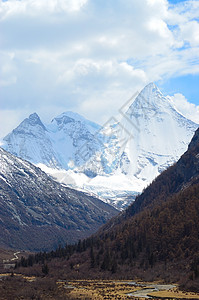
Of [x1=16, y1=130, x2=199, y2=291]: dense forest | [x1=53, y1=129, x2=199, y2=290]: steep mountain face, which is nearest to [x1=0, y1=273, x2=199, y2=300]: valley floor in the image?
[x1=16, y1=130, x2=199, y2=291]: dense forest

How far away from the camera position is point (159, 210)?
193000mm

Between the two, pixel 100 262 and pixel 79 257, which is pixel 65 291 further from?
pixel 79 257

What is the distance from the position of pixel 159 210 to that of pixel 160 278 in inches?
2828

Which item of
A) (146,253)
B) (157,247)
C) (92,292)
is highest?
(157,247)

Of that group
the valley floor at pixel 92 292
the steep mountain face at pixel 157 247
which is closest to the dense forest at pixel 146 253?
the steep mountain face at pixel 157 247

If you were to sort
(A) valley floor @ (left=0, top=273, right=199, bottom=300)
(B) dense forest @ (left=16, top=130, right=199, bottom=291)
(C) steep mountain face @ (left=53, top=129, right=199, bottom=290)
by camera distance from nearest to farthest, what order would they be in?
(A) valley floor @ (left=0, top=273, right=199, bottom=300)
(C) steep mountain face @ (left=53, top=129, right=199, bottom=290)
(B) dense forest @ (left=16, top=130, right=199, bottom=291)

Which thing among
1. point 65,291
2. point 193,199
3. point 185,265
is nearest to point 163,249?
point 185,265

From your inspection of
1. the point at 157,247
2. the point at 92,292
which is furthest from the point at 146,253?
the point at 92,292

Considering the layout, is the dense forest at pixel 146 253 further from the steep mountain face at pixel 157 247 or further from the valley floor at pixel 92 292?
the valley floor at pixel 92 292

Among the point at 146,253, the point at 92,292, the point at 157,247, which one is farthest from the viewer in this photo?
the point at 157,247

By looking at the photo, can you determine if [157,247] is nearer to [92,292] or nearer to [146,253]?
[146,253]

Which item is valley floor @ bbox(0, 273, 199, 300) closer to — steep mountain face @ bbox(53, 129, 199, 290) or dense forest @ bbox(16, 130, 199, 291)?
dense forest @ bbox(16, 130, 199, 291)

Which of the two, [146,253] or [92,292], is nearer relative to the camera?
[92,292]

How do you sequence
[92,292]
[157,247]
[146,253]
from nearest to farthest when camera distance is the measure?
[92,292], [146,253], [157,247]
